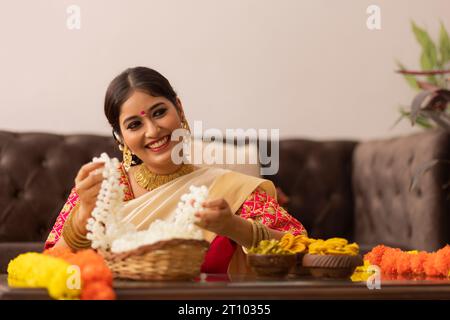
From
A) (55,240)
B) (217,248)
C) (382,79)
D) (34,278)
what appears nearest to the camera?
(34,278)

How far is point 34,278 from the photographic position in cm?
156

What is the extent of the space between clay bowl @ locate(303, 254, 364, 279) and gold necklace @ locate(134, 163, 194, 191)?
0.98 metres

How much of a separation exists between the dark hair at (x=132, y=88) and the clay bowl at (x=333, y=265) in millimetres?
980

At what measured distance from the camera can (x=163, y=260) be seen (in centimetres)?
164

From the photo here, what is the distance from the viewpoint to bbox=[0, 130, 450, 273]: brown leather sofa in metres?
3.30

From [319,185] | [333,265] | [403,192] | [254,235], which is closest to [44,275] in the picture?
[333,265]

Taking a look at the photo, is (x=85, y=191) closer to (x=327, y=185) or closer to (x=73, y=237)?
(x=73, y=237)

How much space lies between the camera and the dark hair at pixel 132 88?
2.53 m

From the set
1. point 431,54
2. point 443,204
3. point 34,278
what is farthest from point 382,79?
point 34,278

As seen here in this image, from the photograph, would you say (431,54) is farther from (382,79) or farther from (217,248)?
(217,248)

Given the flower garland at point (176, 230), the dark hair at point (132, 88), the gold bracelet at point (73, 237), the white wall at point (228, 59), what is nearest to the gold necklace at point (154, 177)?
the dark hair at point (132, 88)

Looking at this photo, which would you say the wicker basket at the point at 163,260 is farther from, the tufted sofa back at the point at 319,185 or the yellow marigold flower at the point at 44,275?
the tufted sofa back at the point at 319,185

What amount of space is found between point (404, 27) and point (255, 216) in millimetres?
2422

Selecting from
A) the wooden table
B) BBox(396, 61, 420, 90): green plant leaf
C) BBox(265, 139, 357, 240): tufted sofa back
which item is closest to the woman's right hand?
the wooden table
